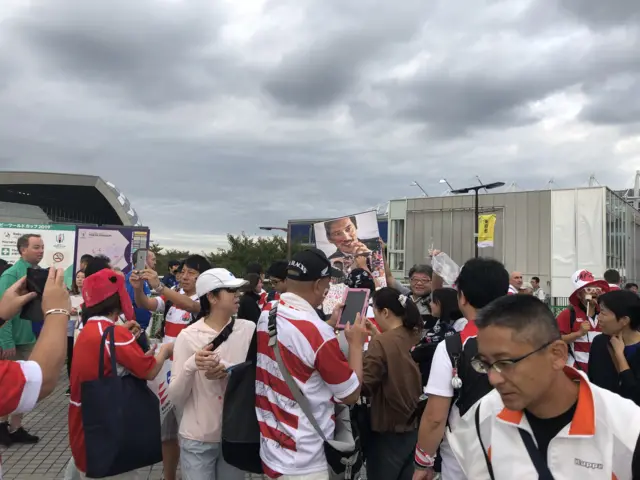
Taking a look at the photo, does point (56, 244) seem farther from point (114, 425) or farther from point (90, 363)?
point (114, 425)

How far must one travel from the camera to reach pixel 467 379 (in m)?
2.40

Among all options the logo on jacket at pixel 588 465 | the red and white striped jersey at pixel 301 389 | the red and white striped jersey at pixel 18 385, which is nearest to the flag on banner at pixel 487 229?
the red and white striped jersey at pixel 301 389

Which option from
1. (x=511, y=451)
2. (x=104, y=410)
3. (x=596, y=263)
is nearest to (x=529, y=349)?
(x=511, y=451)

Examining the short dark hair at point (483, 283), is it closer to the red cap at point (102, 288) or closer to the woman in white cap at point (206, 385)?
the woman in white cap at point (206, 385)

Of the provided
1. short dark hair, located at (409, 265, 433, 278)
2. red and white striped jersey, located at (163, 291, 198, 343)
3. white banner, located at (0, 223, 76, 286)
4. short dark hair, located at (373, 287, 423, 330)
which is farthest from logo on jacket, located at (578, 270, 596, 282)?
white banner, located at (0, 223, 76, 286)

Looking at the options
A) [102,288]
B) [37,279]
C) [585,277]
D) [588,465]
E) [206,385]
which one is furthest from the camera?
[585,277]

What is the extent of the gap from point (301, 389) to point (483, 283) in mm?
1106

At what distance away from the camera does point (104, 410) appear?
2.76 metres

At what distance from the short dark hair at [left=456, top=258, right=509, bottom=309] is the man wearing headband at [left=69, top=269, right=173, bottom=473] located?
1.92m

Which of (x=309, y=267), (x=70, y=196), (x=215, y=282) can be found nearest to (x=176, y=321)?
(x=215, y=282)

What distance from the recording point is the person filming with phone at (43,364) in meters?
1.85

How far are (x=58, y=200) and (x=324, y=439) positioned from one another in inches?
1551

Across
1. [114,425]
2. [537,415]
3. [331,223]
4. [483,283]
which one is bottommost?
[114,425]

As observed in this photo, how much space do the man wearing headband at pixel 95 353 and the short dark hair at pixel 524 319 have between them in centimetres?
209
